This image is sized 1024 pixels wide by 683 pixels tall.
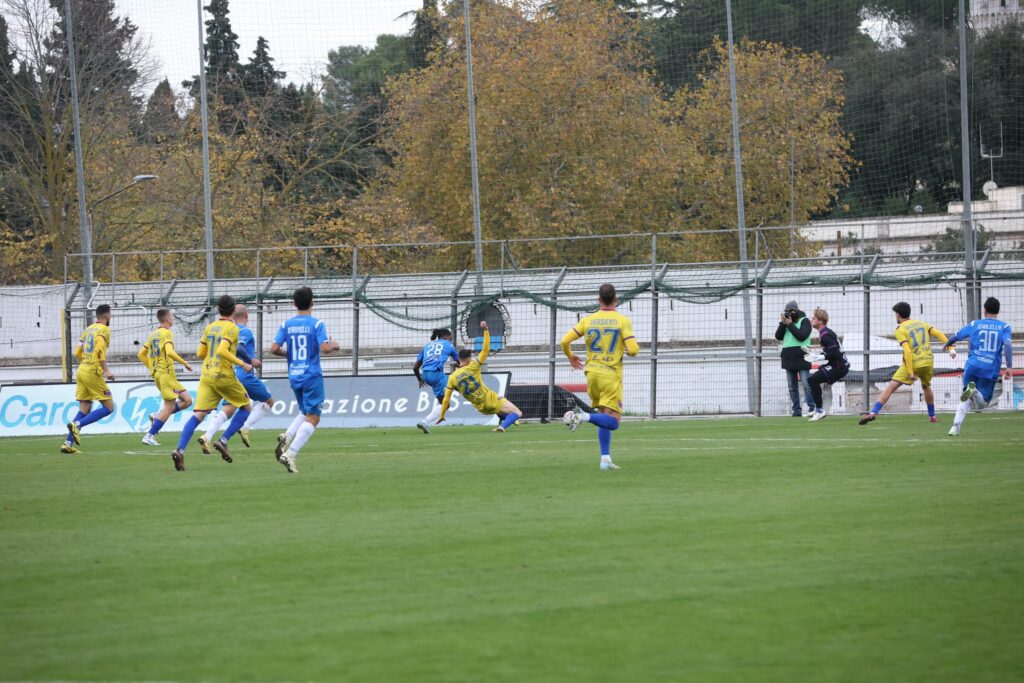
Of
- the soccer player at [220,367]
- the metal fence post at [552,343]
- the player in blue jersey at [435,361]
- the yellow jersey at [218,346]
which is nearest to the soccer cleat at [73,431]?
the soccer player at [220,367]

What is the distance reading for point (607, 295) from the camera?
1396 cm

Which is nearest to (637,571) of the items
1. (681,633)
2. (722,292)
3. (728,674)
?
(681,633)

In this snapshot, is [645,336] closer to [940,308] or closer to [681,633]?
[940,308]

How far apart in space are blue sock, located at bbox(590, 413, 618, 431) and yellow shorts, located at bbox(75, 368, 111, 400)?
1081 cm

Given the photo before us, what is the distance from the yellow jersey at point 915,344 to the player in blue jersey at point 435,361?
786 centimetres

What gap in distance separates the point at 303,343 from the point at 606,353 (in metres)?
3.57

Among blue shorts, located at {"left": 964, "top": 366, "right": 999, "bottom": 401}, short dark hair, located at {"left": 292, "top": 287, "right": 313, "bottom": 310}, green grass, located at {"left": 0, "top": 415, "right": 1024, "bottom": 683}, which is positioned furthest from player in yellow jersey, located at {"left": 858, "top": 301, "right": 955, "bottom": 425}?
short dark hair, located at {"left": 292, "top": 287, "right": 313, "bottom": 310}

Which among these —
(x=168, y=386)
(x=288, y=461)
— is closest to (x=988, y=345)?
(x=288, y=461)

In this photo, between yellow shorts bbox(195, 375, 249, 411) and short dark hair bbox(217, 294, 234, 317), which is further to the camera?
yellow shorts bbox(195, 375, 249, 411)

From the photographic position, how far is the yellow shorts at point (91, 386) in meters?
21.2

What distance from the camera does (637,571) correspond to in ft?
25.0

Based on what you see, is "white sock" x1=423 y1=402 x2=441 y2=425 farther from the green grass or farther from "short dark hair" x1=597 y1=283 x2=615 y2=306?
"short dark hair" x1=597 y1=283 x2=615 y2=306

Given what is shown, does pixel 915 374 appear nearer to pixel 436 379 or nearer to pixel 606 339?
pixel 436 379

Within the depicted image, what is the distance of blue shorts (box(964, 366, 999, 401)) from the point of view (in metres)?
18.6
